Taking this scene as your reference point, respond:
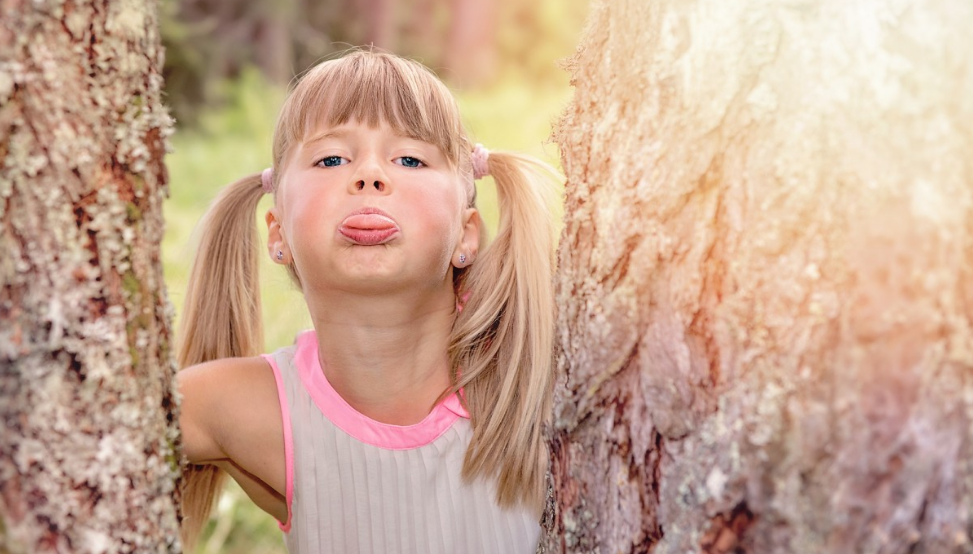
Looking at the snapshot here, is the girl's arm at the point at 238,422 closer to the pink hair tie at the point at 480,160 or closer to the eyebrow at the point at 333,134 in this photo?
the eyebrow at the point at 333,134

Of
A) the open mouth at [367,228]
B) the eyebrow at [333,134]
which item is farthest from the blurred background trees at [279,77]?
the open mouth at [367,228]

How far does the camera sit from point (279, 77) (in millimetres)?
13539

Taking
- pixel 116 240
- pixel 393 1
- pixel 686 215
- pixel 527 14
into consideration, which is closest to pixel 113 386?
pixel 116 240

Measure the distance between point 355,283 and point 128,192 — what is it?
973mm

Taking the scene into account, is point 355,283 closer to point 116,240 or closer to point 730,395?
point 116,240

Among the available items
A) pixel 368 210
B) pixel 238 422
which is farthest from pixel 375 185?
pixel 238 422

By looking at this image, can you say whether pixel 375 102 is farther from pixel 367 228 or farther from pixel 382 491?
pixel 382 491

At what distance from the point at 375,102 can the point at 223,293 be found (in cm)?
71

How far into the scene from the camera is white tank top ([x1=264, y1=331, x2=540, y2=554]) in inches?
95.1

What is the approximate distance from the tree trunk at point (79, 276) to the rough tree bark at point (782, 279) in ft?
2.29

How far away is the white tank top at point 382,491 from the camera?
2.42m

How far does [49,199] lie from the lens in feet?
4.30

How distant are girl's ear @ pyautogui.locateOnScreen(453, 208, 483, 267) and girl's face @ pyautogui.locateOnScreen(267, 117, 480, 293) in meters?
0.08

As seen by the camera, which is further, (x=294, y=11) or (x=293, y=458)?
(x=294, y=11)
